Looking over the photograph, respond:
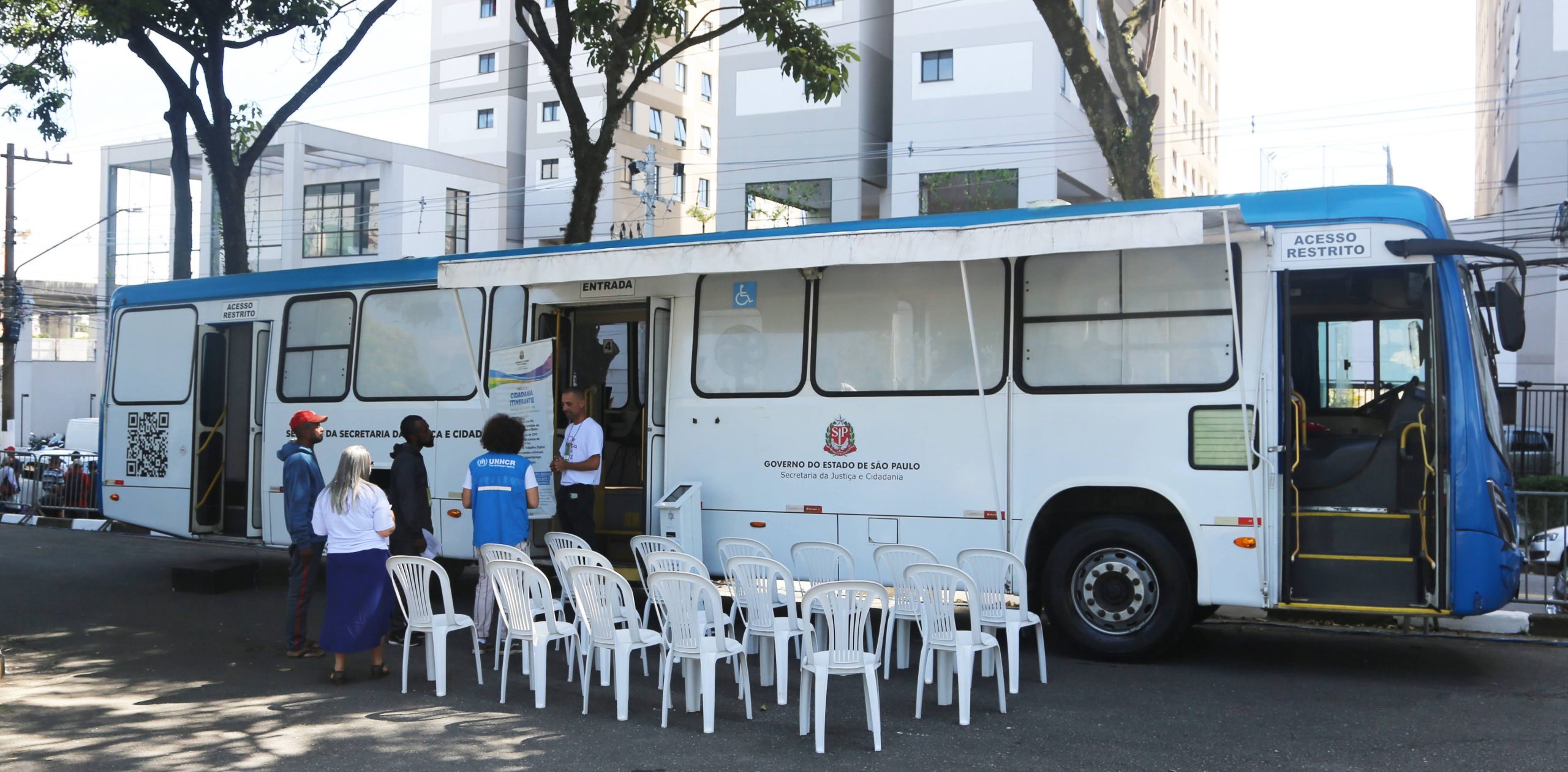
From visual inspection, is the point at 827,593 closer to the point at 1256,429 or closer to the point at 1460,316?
the point at 1256,429

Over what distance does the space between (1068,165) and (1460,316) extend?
21.1m

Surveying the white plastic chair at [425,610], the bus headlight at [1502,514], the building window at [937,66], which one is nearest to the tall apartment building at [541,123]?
the building window at [937,66]

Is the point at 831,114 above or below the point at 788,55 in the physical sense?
above

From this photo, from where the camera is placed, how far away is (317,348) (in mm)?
12039

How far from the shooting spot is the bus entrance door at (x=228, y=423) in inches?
486

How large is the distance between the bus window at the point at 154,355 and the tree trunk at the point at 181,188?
1877 millimetres

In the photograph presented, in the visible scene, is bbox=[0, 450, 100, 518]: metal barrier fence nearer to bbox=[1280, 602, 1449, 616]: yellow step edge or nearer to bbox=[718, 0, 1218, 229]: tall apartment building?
bbox=[718, 0, 1218, 229]: tall apartment building

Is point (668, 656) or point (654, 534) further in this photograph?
point (654, 534)

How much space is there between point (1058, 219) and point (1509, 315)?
2683 millimetres

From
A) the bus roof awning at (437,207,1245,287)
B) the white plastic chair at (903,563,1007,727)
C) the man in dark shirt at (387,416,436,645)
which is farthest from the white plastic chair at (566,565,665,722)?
the bus roof awning at (437,207,1245,287)

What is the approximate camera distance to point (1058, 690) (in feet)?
24.5

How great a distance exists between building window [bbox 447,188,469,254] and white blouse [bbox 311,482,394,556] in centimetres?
3634

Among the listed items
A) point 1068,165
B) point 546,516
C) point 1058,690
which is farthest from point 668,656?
point 1068,165

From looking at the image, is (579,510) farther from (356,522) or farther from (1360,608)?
(1360,608)
